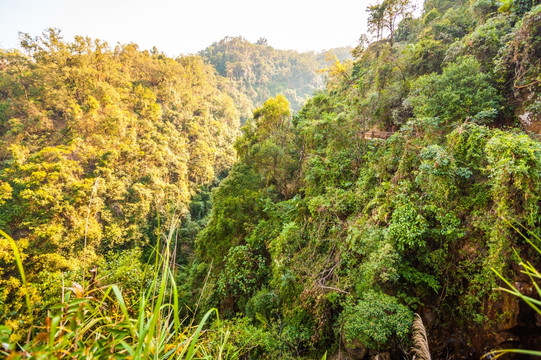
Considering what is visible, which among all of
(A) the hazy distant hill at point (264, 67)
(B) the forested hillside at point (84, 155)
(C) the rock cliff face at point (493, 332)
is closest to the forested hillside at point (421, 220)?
(C) the rock cliff face at point (493, 332)

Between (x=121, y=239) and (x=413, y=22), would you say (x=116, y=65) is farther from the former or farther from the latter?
(x=413, y=22)

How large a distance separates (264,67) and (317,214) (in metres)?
56.5

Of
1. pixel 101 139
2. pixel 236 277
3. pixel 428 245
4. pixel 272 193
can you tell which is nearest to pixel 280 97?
pixel 272 193

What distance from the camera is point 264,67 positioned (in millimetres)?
55344

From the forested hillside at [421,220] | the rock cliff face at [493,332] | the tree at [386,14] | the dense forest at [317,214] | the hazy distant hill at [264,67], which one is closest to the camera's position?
the dense forest at [317,214]

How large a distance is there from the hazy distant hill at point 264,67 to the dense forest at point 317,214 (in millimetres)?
33644

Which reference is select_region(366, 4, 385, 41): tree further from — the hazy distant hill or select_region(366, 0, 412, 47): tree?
the hazy distant hill

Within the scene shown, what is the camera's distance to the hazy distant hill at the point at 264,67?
48.3 meters

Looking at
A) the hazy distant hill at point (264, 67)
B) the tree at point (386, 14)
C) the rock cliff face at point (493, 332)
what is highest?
the hazy distant hill at point (264, 67)

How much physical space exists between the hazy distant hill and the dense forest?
110 ft

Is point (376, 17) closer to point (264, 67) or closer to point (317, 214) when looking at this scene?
point (317, 214)

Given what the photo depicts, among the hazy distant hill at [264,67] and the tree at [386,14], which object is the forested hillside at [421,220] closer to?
the tree at [386,14]

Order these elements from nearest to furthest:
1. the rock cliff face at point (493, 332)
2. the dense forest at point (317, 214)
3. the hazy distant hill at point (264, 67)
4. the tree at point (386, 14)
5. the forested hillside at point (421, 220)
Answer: the dense forest at point (317, 214) → the rock cliff face at point (493, 332) → the forested hillside at point (421, 220) → the tree at point (386, 14) → the hazy distant hill at point (264, 67)

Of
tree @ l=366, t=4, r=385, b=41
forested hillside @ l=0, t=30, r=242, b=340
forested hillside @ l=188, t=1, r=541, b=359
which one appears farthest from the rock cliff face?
tree @ l=366, t=4, r=385, b=41
